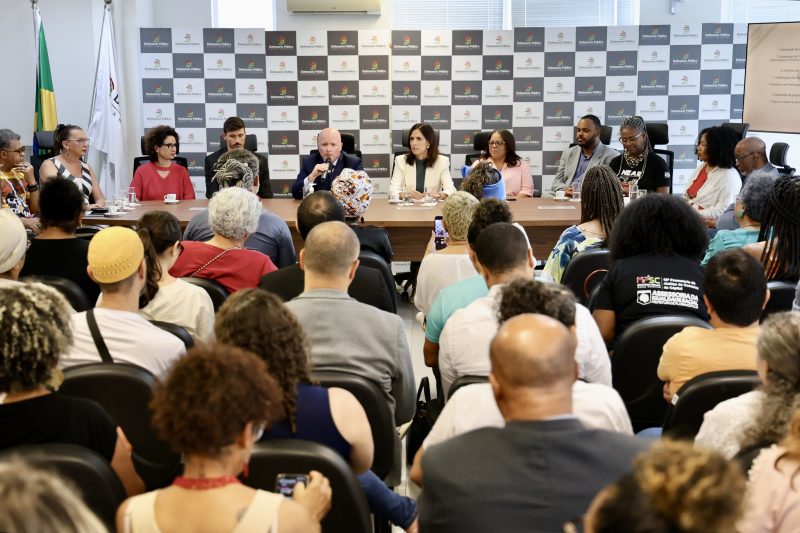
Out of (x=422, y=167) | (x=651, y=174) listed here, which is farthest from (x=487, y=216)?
(x=422, y=167)

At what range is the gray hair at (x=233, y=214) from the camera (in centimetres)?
348

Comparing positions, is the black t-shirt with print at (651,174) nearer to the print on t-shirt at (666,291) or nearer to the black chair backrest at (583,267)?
the black chair backrest at (583,267)

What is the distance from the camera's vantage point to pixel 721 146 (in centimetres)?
583

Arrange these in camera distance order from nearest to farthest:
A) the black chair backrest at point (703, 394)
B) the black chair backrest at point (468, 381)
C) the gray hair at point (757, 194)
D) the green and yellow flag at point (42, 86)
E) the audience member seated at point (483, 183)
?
the black chair backrest at point (703, 394), the black chair backrest at point (468, 381), the gray hair at point (757, 194), the audience member seated at point (483, 183), the green and yellow flag at point (42, 86)

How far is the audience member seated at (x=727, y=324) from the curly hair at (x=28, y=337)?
158 cm

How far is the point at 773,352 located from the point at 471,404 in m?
0.65

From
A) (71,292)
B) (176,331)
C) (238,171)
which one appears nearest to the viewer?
(176,331)

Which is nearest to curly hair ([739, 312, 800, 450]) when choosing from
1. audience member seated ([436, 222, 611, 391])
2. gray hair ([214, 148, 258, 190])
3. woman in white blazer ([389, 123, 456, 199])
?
audience member seated ([436, 222, 611, 391])

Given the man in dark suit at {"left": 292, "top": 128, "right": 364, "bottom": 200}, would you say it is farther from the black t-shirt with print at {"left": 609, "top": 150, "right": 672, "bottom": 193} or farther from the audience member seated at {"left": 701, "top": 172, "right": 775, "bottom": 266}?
the audience member seated at {"left": 701, "top": 172, "right": 775, "bottom": 266}

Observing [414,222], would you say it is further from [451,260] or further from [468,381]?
[468,381]

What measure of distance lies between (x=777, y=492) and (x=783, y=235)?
2.17 metres

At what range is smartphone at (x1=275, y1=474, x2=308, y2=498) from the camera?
5.27 feet

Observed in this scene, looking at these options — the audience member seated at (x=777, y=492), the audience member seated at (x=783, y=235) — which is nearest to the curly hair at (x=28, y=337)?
the audience member seated at (x=777, y=492)

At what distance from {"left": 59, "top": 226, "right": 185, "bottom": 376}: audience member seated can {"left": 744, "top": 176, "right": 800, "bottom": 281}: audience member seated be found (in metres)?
A: 2.35
